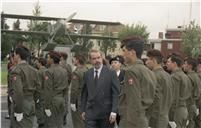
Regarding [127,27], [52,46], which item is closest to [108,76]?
[52,46]

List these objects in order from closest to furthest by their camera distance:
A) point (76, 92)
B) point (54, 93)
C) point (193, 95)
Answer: point (193, 95), point (54, 93), point (76, 92)

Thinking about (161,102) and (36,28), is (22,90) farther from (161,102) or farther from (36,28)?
(36,28)

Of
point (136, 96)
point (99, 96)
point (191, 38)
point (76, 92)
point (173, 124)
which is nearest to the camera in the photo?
point (136, 96)

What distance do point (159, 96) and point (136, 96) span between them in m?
1.10

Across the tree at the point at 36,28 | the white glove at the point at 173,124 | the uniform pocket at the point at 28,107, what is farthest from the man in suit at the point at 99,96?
the tree at the point at 36,28

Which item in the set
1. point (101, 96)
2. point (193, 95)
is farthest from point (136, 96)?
point (193, 95)

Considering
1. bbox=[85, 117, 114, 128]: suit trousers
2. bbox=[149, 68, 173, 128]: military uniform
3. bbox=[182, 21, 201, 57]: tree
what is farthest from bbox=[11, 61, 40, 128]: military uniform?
bbox=[182, 21, 201, 57]: tree

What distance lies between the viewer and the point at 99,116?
25.6ft

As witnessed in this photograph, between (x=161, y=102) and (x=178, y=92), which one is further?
(x=178, y=92)

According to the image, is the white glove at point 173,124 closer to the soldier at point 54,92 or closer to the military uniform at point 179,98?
the military uniform at point 179,98

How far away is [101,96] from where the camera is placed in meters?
7.86

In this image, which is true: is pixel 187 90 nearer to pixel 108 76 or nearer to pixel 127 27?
pixel 108 76

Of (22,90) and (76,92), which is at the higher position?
(22,90)

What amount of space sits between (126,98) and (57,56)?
4.00m
